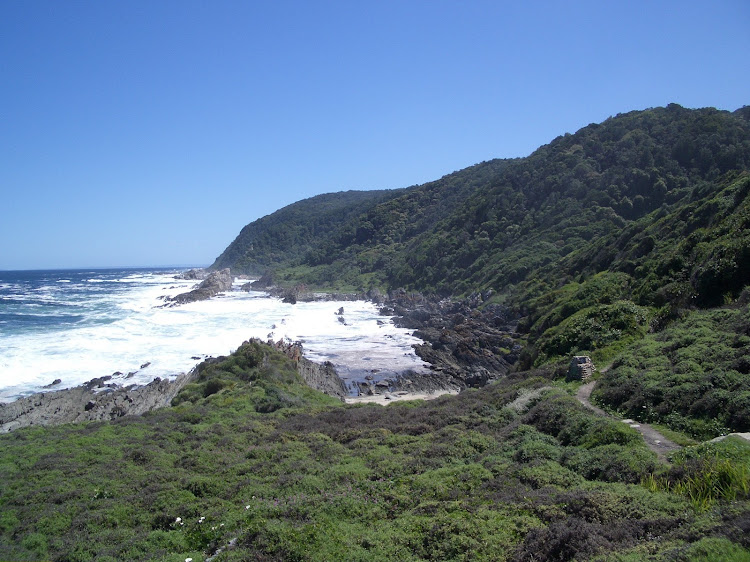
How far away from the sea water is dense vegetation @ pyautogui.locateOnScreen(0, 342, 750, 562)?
16.9 meters

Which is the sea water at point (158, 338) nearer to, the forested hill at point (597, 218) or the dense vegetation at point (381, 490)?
the dense vegetation at point (381, 490)

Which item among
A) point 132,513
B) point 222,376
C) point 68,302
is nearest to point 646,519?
point 132,513

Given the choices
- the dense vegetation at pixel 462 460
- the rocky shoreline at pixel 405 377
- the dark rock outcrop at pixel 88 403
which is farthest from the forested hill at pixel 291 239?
the dense vegetation at pixel 462 460

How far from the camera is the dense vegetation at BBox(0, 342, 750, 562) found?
6.69 metres

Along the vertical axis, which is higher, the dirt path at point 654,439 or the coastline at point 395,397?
the dirt path at point 654,439

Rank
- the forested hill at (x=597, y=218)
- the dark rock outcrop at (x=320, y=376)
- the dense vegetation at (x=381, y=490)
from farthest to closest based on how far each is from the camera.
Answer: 1. the dark rock outcrop at (x=320, y=376)
2. the forested hill at (x=597, y=218)
3. the dense vegetation at (x=381, y=490)

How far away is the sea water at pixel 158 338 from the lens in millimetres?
33812

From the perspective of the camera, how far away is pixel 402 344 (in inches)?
1789

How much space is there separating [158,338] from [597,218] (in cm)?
6053

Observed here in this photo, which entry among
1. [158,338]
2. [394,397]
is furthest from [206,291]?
[394,397]

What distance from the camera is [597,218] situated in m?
68.1

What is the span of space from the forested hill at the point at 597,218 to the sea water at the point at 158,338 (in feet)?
58.0

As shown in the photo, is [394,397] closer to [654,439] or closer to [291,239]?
[654,439]

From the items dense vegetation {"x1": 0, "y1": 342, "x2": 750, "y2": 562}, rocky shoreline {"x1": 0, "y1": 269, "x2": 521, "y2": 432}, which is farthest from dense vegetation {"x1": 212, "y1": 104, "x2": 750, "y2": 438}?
dense vegetation {"x1": 0, "y1": 342, "x2": 750, "y2": 562}
